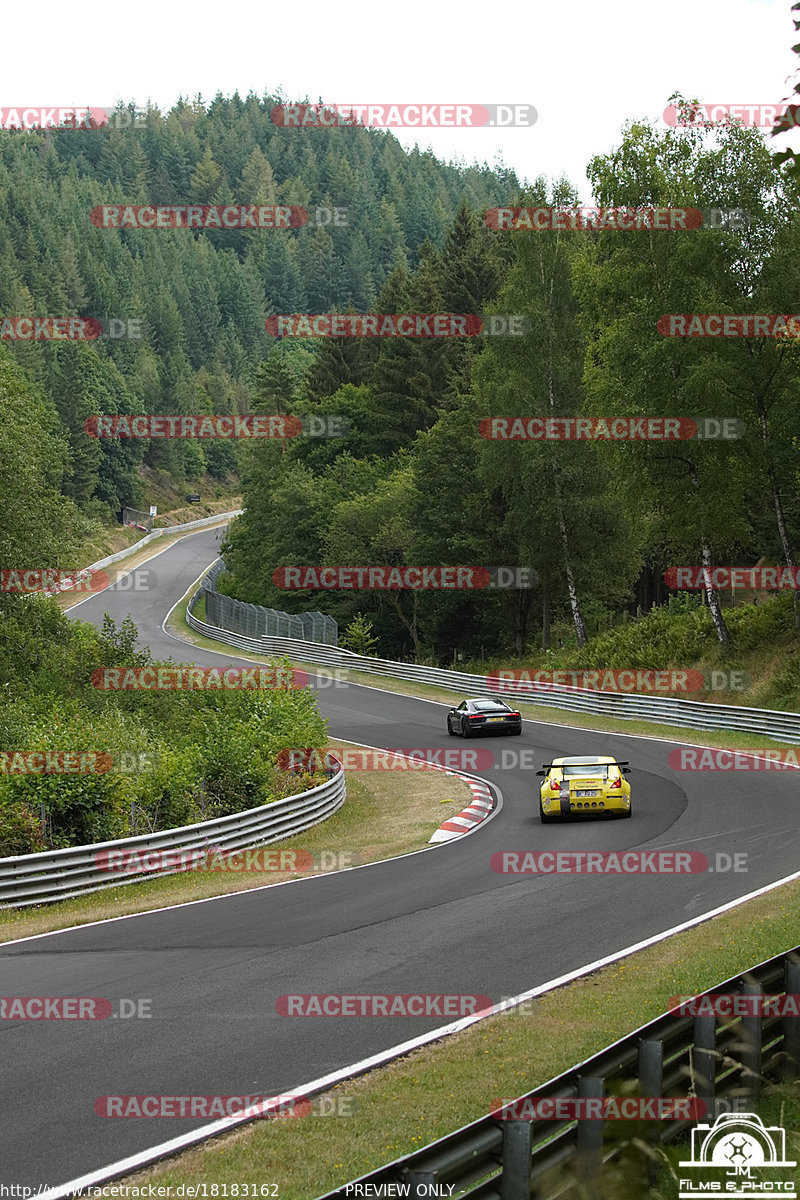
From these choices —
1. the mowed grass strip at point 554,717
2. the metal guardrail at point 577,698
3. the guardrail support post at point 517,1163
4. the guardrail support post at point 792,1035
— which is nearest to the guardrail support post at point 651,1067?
the guardrail support post at point 517,1163

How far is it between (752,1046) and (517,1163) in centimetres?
236

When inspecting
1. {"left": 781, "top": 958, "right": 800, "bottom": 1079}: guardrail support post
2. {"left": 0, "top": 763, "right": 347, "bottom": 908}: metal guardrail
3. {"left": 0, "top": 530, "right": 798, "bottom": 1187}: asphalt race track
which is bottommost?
{"left": 0, "top": 763, "right": 347, "bottom": 908}: metal guardrail

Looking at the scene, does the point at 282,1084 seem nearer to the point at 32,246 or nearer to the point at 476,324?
the point at 476,324

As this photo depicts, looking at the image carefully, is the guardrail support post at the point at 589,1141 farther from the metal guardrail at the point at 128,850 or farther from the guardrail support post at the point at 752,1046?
the metal guardrail at the point at 128,850

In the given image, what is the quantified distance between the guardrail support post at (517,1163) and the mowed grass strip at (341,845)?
32.7ft

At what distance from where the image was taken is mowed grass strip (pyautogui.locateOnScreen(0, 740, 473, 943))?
15219 mm

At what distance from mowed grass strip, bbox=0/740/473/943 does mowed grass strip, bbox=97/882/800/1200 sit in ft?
21.9

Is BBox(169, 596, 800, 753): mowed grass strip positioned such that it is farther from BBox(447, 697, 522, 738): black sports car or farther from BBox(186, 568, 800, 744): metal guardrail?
BBox(447, 697, 522, 738): black sports car

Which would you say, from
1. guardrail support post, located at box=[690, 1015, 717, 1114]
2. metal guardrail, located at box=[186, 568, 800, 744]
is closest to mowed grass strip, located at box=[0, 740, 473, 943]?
metal guardrail, located at box=[186, 568, 800, 744]

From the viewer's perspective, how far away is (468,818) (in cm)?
2192

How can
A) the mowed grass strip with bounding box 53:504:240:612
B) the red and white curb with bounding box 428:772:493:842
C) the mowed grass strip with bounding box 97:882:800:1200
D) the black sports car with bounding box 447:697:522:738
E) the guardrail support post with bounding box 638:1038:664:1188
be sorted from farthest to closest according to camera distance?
the mowed grass strip with bounding box 53:504:240:612
the black sports car with bounding box 447:697:522:738
the red and white curb with bounding box 428:772:493:842
the mowed grass strip with bounding box 97:882:800:1200
the guardrail support post with bounding box 638:1038:664:1188

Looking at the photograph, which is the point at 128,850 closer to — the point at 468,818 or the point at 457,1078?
the point at 468,818

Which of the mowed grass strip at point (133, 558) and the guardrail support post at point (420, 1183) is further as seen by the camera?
the mowed grass strip at point (133, 558)

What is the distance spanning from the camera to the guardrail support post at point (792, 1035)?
7.16 metres
